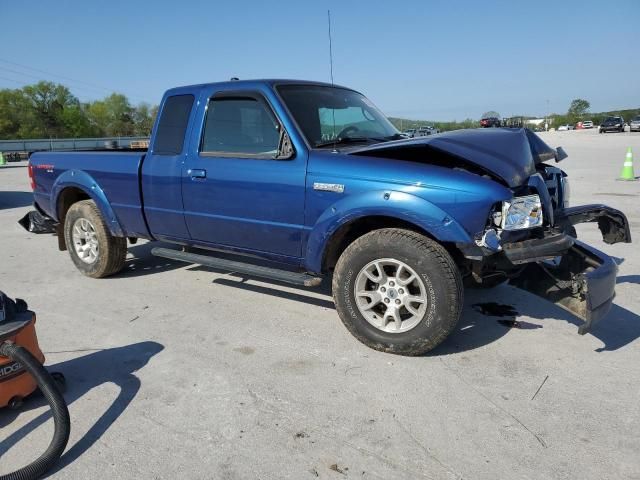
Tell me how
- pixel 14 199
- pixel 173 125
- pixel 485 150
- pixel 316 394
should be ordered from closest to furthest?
pixel 316 394
pixel 485 150
pixel 173 125
pixel 14 199

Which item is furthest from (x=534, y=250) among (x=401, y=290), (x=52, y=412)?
(x=52, y=412)

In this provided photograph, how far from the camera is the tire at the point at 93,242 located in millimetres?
5258

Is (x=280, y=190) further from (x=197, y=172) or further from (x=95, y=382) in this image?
(x=95, y=382)

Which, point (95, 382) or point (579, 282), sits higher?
point (579, 282)

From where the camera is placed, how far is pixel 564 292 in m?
3.41

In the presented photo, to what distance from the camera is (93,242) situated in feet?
17.9

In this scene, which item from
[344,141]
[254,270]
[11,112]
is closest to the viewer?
[254,270]

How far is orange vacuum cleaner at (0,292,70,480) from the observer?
234 centimetres

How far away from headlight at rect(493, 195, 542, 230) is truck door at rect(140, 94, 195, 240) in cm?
280

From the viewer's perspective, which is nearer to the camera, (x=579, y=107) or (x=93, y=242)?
(x=93, y=242)

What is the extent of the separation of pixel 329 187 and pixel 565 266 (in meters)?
1.88

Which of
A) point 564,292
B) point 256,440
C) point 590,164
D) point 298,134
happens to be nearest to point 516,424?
point 564,292

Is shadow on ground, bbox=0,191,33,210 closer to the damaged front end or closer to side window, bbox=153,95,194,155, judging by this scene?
side window, bbox=153,95,194,155

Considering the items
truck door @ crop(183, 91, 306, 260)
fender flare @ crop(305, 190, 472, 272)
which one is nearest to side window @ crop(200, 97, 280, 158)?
truck door @ crop(183, 91, 306, 260)
